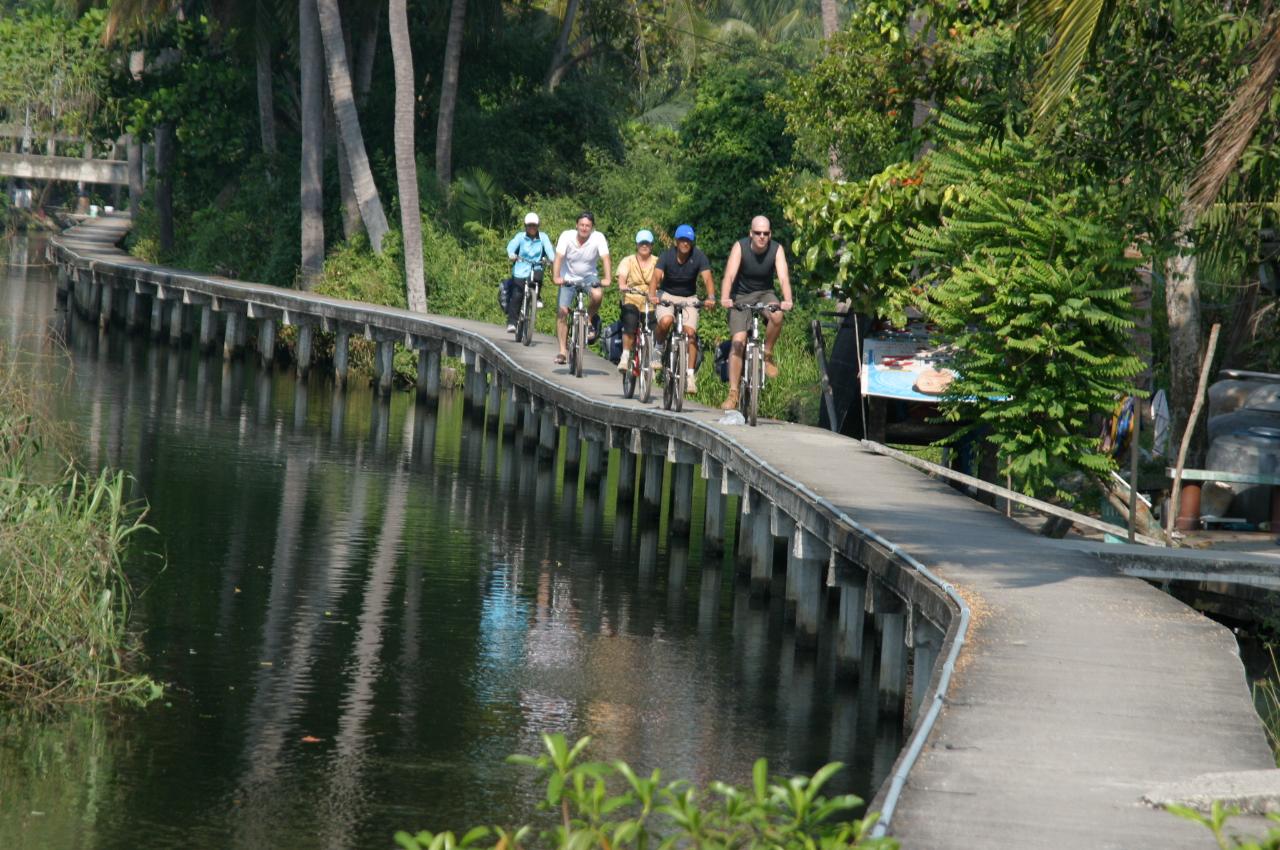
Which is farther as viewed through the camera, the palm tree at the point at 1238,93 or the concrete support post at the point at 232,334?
the concrete support post at the point at 232,334

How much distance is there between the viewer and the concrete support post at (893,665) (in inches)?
527

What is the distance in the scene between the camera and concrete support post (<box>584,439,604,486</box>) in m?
24.0

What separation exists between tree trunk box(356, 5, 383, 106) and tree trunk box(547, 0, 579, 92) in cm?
398

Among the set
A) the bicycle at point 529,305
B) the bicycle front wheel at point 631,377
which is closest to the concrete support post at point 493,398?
the bicycle at point 529,305

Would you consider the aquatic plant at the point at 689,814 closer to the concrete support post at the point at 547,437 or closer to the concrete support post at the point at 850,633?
the concrete support post at the point at 850,633

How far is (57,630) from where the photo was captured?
12.0 metres

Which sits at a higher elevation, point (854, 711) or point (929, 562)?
point (929, 562)

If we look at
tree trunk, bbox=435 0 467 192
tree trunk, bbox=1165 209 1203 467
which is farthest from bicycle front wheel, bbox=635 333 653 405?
tree trunk, bbox=435 0 467 192

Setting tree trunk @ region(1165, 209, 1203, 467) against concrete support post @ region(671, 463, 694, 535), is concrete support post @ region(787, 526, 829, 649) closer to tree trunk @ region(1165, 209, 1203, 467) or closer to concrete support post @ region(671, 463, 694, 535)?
tree trunk @ region(1165, 209, 1203, 467)

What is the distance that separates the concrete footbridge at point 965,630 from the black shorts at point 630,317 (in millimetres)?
872

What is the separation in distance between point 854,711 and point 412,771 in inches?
153

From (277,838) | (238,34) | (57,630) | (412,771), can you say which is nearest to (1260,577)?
(412,771)

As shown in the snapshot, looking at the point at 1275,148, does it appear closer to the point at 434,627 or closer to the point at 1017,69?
the point at 1017,69

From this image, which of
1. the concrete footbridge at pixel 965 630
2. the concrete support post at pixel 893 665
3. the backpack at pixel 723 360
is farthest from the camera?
the backpack at pixel 723 360
